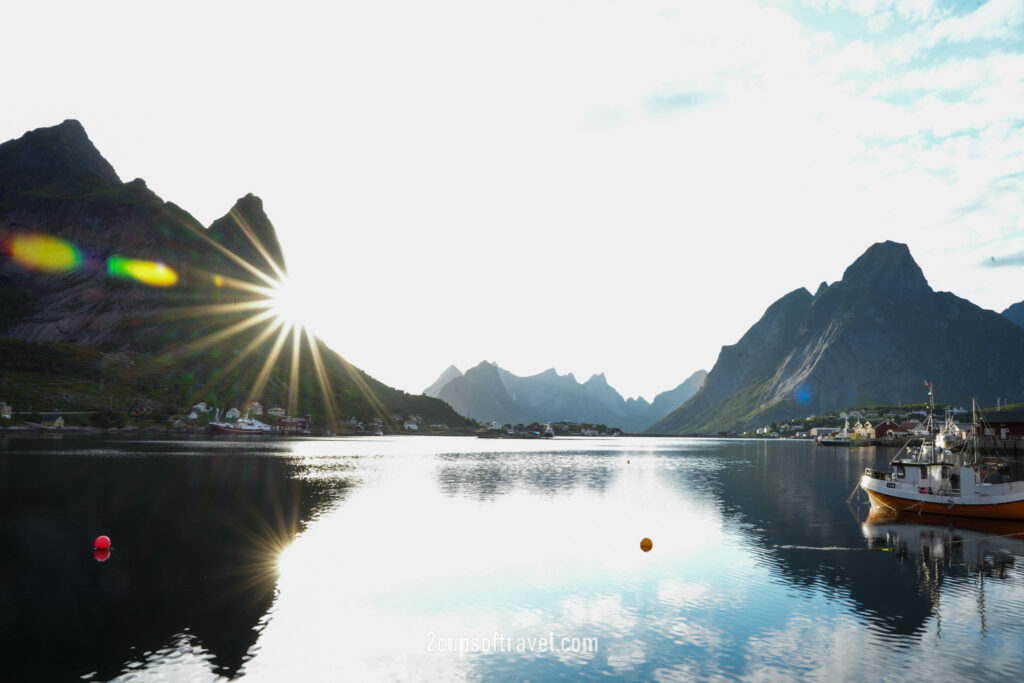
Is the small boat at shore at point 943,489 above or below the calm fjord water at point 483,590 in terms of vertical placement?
above

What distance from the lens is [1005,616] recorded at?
29906 mm

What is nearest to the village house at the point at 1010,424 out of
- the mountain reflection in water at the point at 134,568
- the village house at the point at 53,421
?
the mountain reflection in water at the point at 134,568

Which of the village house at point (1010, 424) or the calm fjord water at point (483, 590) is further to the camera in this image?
the village house at point (1010, 424)

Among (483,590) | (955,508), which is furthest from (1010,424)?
(483,590)

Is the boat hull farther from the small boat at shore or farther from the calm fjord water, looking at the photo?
the calm fjord water

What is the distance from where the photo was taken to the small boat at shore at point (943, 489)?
57.3m

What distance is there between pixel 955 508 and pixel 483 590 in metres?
55.0

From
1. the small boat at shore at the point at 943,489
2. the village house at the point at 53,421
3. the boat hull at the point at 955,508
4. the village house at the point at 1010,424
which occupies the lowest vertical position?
the village house at the point at 53,421

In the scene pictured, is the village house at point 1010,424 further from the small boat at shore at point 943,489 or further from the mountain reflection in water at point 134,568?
the mountain reflection in water at point 134,568

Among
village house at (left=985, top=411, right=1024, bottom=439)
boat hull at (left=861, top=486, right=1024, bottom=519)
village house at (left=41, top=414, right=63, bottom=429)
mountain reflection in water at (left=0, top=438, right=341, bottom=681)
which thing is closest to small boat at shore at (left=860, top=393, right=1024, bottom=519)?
boat hull at (left=861, top=486, right=1024, bottom=519)

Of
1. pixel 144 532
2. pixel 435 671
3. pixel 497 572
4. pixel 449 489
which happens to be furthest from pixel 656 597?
pixel 449 489

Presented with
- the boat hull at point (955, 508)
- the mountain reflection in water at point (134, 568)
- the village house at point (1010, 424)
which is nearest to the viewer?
Result: the mountain reflection in water at point (134, 568)

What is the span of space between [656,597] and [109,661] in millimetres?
26615

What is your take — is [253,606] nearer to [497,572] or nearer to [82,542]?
[497,572]
